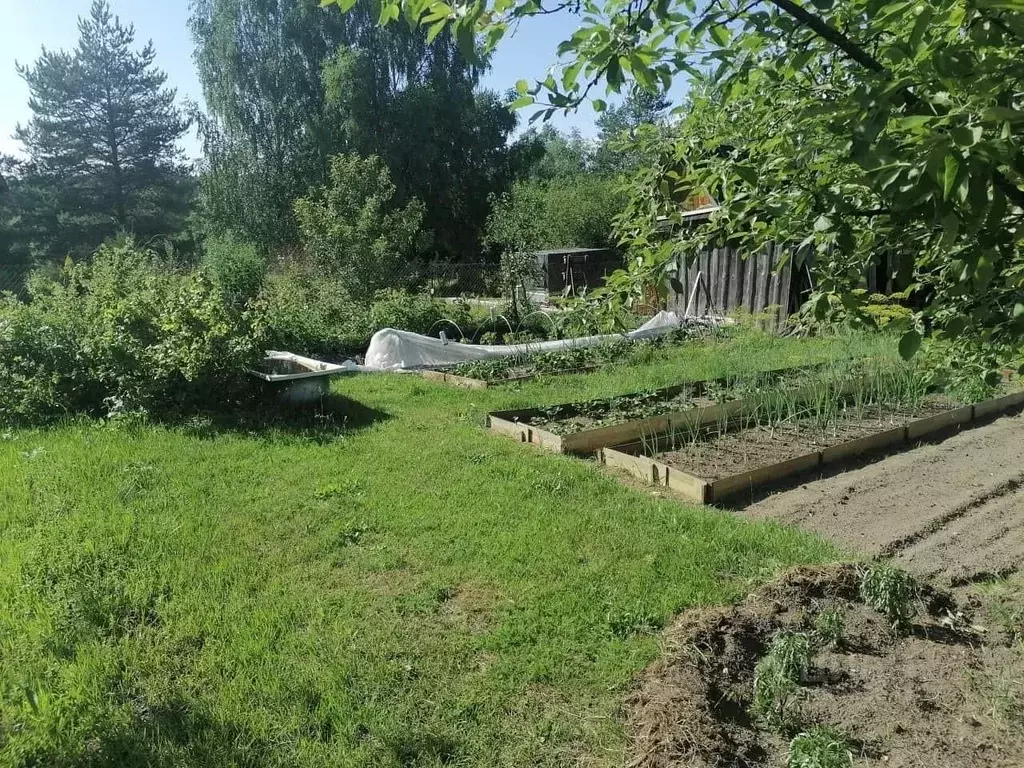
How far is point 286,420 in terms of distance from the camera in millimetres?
6453

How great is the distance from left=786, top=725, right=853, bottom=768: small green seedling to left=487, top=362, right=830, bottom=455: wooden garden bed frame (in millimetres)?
3421

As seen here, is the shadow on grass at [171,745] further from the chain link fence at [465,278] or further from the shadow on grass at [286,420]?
the chain link fence at [465,278]

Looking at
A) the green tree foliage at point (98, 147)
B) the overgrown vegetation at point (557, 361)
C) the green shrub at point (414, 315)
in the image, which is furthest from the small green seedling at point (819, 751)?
the green tree foliage at point (98, 147)

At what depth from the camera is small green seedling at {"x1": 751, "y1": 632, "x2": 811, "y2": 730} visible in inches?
93.1

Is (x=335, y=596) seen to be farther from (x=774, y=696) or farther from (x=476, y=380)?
(x=476, y=380)

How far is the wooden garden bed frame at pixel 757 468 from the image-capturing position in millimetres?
4617

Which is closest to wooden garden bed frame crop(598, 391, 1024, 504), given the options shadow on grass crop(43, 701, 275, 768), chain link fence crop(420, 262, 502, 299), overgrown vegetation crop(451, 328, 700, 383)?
shadow on grass crop(43, 701, 275, 768)

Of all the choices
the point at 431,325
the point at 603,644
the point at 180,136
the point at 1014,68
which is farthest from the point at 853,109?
the point at 180,136

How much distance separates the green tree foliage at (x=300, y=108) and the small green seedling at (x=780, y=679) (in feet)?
78.5

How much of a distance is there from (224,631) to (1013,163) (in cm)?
308

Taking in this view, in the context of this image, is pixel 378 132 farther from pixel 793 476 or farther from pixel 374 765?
pixel 374 765

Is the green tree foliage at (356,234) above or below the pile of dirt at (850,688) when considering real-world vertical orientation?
above

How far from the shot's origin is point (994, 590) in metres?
3.32

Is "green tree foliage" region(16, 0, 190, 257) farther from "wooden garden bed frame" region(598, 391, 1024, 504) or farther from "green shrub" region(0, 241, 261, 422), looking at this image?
"wooden garden bed frame" region(598, 391, 1024, 504)
